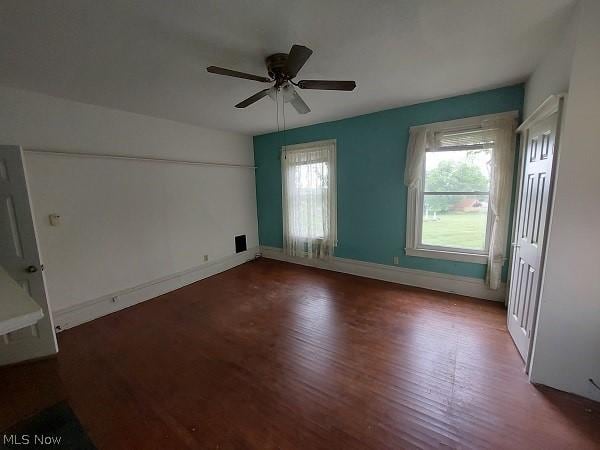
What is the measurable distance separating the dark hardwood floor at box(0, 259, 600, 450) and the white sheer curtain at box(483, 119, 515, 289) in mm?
579

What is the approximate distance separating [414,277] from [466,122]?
223 cm

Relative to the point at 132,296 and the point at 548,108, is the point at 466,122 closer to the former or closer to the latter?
the point at 548,108

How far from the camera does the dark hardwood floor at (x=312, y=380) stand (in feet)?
5.17

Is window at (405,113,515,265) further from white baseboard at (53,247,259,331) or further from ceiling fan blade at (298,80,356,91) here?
white baseboard at (53,247,259,331)

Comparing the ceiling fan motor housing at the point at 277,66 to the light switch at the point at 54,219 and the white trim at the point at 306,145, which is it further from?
the light switch at the point at 54,219

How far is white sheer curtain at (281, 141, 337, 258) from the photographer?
4387 mm

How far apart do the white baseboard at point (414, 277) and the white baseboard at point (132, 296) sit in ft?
5.42

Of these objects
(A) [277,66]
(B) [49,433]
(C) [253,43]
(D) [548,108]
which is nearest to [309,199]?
(A) [277,66]

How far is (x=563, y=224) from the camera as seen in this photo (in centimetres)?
172

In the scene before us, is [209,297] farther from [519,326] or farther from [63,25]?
[519,326]

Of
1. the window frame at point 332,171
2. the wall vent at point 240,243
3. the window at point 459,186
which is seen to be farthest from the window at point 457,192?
the wall vent at point 240,243

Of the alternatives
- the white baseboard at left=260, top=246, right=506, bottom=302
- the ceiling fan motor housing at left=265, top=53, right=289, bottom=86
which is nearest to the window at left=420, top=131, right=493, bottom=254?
the white baseboard at left=260, top=246, right=506, bottom=302

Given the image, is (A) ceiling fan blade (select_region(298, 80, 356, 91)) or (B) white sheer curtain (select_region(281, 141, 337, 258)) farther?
(B) white sheer curtain (select_region(281, 141, 337, 258))

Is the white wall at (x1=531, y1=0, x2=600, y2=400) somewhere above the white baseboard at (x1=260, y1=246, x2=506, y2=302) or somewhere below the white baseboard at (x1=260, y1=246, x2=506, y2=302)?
above
